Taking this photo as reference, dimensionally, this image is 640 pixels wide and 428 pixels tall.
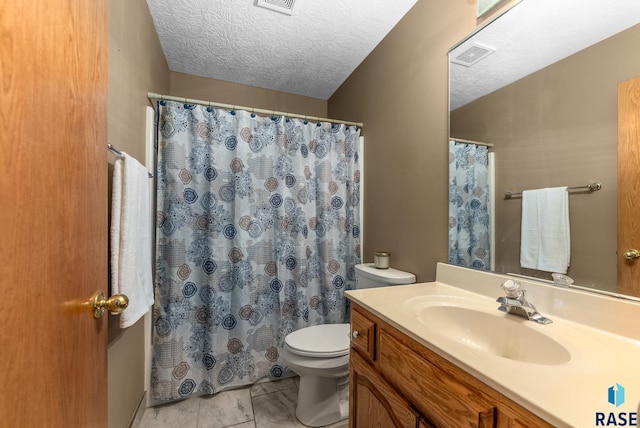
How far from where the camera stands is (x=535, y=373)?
1.78 feet

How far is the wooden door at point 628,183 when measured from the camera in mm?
729

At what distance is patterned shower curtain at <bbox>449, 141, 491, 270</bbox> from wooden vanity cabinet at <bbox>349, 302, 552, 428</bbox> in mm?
573

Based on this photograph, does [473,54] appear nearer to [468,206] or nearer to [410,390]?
[468,206]

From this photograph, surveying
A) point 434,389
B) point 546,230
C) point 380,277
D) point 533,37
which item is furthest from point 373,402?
point 533,37

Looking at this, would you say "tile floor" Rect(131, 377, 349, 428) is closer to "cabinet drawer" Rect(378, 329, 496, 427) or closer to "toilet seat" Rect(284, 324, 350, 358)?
"toilet seat" Rect(284, 324, 350, 358)

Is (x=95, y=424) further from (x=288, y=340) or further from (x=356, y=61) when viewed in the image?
Answer: (x=356, y=61)

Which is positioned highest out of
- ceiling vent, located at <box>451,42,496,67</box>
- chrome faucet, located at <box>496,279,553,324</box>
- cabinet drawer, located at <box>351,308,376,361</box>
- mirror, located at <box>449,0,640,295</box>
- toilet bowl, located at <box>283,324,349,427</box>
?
ceiling vent, located at <box>451,42,496,67</box>

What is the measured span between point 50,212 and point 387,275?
1.42m

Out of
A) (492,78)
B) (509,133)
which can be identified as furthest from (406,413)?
(492,78)

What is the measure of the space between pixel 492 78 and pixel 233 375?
2.21 m

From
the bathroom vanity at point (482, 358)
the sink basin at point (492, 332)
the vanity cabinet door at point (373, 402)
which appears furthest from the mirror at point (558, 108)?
the vanity cabinet door at point (373, 402)

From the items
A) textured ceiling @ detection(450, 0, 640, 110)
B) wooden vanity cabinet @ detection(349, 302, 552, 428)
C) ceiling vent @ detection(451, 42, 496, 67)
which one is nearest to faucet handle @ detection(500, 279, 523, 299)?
wooden vanity cabinet @ detection(349, 302, 552, 428)

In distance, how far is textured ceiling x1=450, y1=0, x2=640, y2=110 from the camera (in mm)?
799

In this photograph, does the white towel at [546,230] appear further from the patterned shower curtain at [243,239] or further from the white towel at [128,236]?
the white towel at [128,236]
